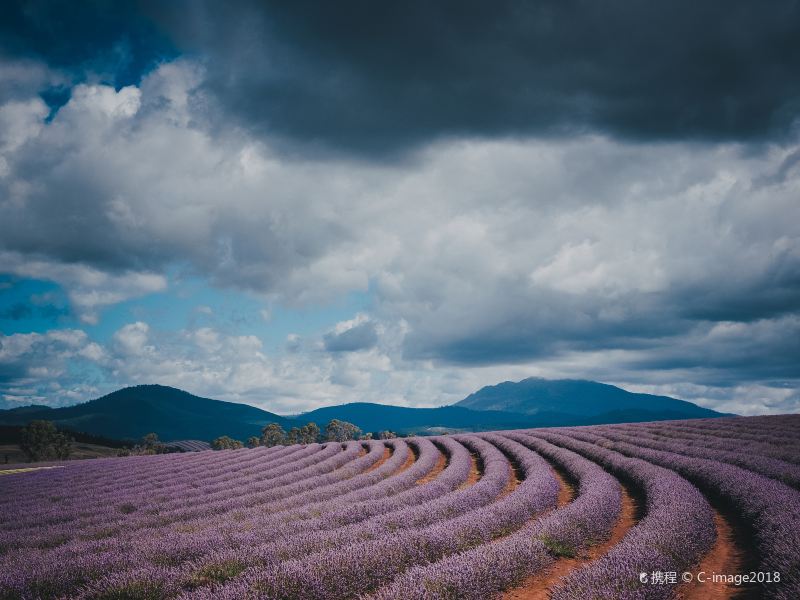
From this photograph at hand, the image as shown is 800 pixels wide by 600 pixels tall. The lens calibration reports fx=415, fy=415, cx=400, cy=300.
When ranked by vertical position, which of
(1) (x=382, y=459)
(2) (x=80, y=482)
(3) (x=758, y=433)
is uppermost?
(3) (x=758, y=433)

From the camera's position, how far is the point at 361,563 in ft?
16.1

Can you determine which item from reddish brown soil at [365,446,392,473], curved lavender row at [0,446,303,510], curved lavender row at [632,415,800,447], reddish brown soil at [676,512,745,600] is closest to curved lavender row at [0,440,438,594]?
reddish brown soil at [676,512,745,600]

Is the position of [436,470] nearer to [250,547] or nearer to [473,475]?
[473,475]

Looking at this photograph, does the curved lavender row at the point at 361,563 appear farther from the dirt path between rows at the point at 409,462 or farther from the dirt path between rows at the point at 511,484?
the dirt path between rows at the point at 409,462

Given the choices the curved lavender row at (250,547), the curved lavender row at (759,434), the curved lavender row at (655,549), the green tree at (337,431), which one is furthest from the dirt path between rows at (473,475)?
the green tree at (337,431)

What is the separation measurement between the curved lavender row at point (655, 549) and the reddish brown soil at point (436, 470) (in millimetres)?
6899

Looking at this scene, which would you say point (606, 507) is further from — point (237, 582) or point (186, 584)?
point (186, 584)

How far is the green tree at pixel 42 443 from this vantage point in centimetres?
7144

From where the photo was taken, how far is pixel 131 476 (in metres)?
17.8

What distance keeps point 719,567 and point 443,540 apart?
12.0 feet

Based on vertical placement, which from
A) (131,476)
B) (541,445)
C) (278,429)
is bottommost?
(278,429)

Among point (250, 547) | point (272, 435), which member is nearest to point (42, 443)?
point (272, 435)

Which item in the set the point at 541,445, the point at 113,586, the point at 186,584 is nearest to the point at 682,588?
the point at 186,584

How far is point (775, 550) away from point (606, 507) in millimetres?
2777
